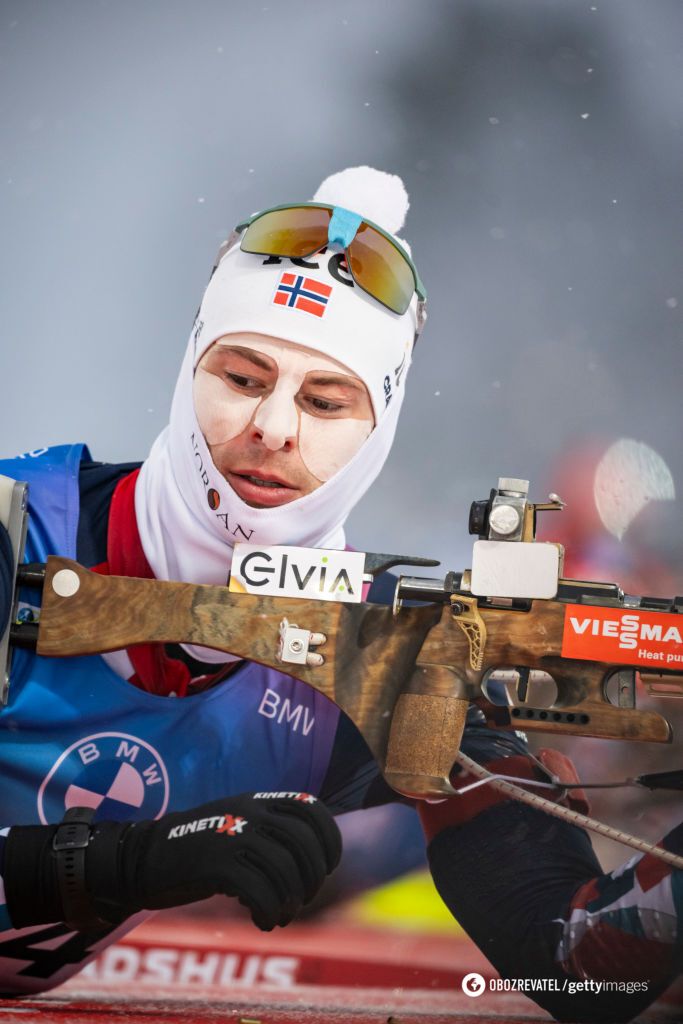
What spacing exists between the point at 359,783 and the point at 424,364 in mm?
660

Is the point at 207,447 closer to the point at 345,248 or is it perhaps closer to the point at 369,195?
the point at 345,248

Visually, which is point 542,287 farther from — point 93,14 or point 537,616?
point 93,14

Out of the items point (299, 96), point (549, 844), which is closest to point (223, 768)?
point (549, 844)

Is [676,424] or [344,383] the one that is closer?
[344,383]

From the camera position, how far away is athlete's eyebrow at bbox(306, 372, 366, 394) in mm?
1469

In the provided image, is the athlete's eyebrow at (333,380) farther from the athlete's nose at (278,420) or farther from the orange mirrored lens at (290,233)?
the orange mirrored lens at (290,233)

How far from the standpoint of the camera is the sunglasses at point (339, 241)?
1.49 meters

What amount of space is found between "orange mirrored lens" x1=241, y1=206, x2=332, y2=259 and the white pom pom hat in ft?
0.04

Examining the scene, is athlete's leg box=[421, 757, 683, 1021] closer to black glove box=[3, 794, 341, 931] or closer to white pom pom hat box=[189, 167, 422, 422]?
black glove box=[3, 794, 341, 931]

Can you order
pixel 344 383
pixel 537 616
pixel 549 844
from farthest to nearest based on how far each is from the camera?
pixel 549 844
pixel 344 383
pixel 537 616

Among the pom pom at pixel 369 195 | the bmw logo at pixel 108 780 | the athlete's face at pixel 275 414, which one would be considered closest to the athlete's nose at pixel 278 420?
the athlete's face at pixel 275 414

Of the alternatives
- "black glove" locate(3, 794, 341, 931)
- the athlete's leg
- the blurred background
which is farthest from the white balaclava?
the athlete's leg

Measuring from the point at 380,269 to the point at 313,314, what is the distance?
133 millimetres

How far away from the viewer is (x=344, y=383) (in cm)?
148
